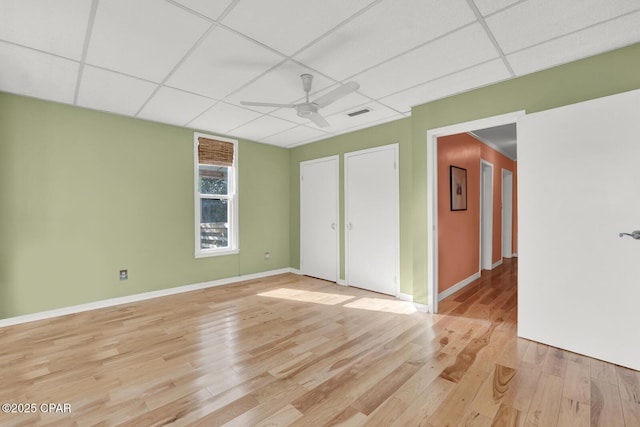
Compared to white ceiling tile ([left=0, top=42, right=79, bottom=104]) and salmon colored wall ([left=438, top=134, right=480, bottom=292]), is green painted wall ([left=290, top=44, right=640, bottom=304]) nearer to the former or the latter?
salmon colored wall ([left=438, top=134, right=480, bottom=292])

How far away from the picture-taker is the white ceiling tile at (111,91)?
2.75 metres

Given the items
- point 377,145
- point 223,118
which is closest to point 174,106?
point 223,118

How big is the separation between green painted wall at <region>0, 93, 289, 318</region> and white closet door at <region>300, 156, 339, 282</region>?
138 centimetres

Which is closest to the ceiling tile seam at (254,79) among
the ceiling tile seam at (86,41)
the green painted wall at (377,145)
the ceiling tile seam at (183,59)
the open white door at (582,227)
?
the ceiling tile seam at (183,59)

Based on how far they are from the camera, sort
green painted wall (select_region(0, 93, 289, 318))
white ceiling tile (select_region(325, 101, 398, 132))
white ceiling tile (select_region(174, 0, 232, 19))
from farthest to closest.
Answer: white ceiling tile (select_region(325, 101, 398, 132))
green painted wall (select_region(0, 93, 289, 318))
white ceiling tile (select_region(174, 0, 232, 19))

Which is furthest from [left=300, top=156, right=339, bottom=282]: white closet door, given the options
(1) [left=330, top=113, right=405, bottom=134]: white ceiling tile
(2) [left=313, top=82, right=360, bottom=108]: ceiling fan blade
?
(2) [left=313, top=82, right=360, bottom=108]: ceiling fan blade

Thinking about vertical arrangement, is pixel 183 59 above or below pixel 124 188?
above

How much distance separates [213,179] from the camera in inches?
188

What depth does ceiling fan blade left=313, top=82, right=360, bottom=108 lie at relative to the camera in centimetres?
221

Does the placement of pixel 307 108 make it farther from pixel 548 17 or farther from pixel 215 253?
pixel 215 253

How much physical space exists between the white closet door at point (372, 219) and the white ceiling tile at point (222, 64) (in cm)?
221

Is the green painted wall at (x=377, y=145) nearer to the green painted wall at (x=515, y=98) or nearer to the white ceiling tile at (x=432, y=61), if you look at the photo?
the green painted wall at (x=515, y=98)

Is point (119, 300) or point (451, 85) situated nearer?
point (451, 85)

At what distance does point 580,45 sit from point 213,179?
4.59 metres
